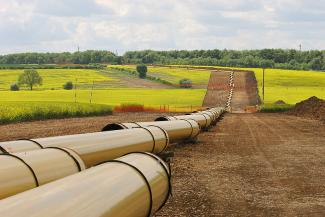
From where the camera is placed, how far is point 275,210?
44.1 feet

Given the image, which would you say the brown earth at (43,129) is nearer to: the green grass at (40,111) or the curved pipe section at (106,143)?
the green grass at (40,111)

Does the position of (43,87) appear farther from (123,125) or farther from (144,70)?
(123,125)

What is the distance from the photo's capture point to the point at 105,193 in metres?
7.58

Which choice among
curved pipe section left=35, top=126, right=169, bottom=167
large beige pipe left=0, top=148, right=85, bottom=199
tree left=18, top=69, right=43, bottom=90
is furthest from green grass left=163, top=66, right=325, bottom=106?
large beige pipe left=0, top=148, right=85, bottom=199

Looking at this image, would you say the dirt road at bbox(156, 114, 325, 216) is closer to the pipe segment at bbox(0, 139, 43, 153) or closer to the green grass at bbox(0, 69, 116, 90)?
the pipe segment at bbox(0, 139, 43, 153)

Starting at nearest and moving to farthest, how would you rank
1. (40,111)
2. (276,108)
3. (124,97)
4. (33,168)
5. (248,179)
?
(33,168), (248,179), (40,111), (276,108), (124,97)

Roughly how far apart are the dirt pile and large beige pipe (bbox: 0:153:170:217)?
158 ft

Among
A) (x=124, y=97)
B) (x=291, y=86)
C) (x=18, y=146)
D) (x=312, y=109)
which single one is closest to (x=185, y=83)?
(x=291, y=86)

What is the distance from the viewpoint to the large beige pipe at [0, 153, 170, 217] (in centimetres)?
628

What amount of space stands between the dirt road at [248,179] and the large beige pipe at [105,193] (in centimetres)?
297

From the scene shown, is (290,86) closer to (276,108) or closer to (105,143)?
(276,108)

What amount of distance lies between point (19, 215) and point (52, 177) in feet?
11.0

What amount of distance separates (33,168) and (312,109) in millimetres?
61633

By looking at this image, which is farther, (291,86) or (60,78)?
(60,78)
